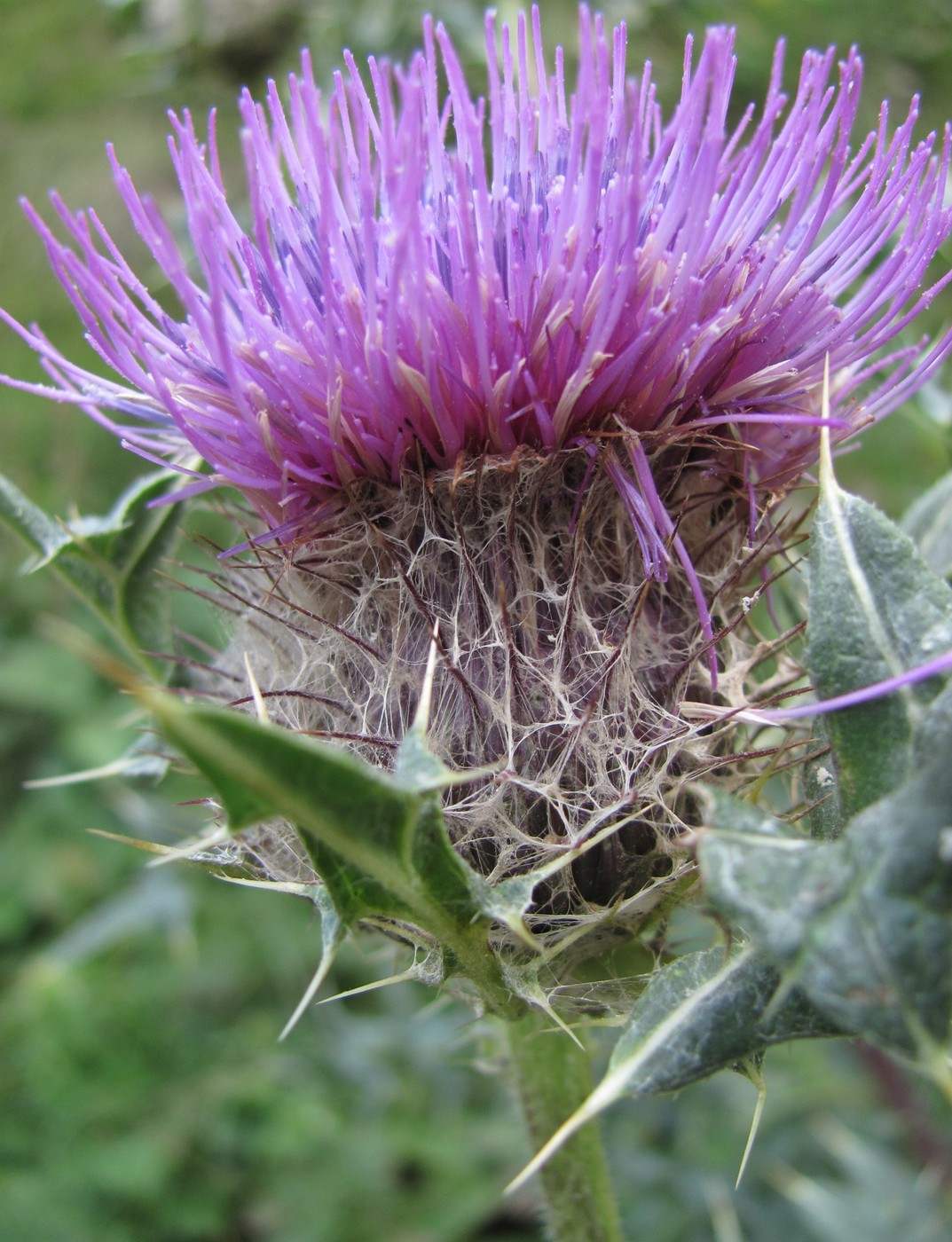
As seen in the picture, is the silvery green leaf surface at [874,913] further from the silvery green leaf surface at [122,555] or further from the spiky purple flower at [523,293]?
the silvery green leaf surface at [122,555]

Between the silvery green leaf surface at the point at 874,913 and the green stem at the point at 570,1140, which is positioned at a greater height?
the silvery green leaf surface at the point at 874,913

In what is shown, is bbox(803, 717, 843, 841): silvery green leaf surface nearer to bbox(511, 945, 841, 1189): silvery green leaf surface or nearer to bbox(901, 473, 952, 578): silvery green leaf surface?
bbox(511, 945, 841, 1189): silvery green leaf surface

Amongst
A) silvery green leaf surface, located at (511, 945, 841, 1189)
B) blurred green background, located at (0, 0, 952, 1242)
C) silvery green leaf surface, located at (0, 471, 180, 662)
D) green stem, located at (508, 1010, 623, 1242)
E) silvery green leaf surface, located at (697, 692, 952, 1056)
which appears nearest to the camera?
silvery green leaf surface, located at (697, 692, 952, 1056)

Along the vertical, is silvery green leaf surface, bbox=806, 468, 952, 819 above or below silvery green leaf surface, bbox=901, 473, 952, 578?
below

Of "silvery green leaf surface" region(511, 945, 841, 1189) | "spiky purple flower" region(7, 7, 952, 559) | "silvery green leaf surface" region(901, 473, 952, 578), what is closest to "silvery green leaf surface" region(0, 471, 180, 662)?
"spiky purple flower" region(7, 7, 952, 559)

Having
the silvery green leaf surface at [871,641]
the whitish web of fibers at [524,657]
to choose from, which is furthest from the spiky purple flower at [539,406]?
the silvery green leaf surface at [871,641]

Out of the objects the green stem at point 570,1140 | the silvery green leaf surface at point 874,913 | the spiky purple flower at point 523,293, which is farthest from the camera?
the green stem at point 570,1140
